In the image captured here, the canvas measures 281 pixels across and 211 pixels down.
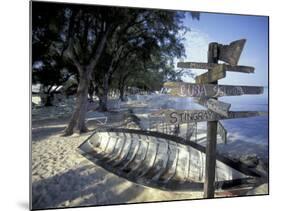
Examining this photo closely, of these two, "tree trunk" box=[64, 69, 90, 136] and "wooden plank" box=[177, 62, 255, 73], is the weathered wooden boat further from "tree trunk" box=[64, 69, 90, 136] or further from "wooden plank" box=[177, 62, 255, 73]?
"wooden plank" box=[177, 62, 255, 73]

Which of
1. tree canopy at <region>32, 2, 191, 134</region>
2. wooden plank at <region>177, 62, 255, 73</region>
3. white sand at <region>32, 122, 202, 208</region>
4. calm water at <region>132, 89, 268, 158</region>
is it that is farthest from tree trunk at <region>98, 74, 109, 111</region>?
wooden plank at <region>177, 62, 255, 73</region>

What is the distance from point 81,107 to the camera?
251cm

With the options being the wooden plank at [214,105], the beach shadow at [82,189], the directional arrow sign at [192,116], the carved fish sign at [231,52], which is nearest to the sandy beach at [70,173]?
the beach shadow at [82,189]

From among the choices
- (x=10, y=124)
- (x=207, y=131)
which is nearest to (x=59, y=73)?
(x=10, y=124)

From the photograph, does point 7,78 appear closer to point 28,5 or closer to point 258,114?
point 28,5

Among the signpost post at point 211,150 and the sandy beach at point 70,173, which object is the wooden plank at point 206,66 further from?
the sandy beach at point 70,173

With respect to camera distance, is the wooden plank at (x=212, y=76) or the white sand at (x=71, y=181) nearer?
the white sand at (x=71, y=181)

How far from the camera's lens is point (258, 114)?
2820 mm

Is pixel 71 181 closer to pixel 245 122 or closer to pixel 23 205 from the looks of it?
pixel 23 205

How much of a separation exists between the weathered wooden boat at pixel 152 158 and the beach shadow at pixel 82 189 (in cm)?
8

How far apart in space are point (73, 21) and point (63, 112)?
717 millimetres

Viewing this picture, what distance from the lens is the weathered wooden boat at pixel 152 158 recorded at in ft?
8.38

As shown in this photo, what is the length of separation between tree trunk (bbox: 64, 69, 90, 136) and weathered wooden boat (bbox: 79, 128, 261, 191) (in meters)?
0.13
